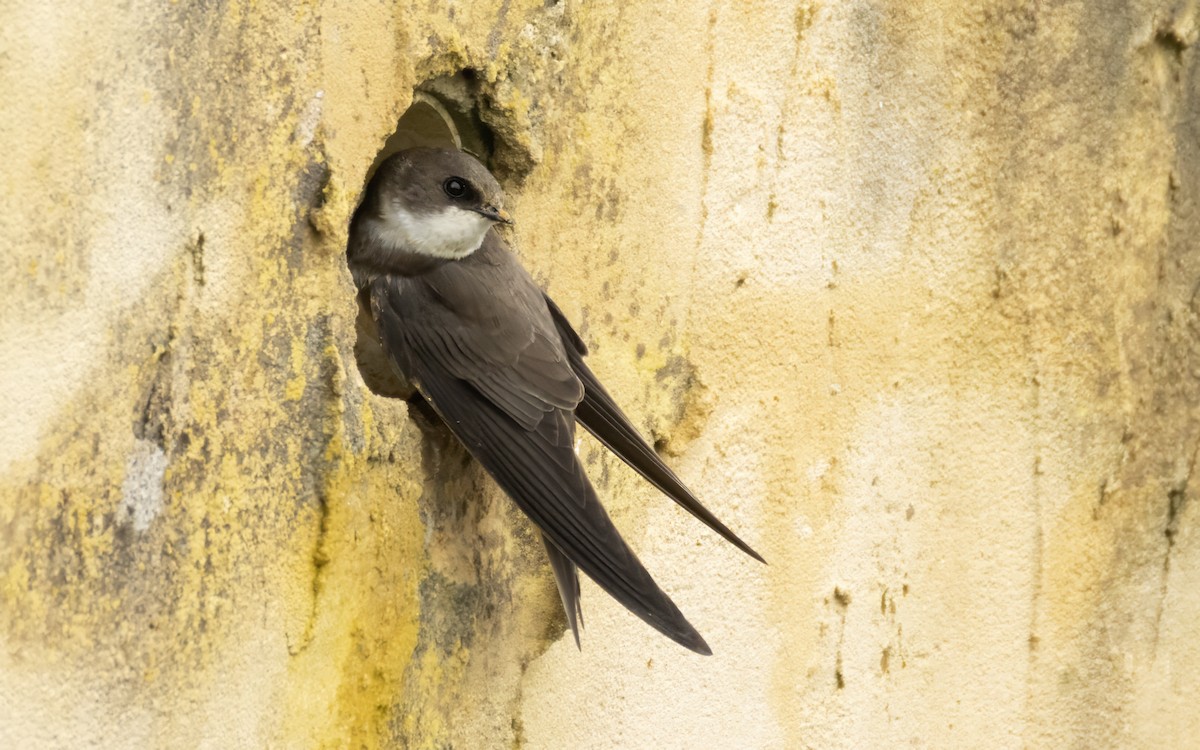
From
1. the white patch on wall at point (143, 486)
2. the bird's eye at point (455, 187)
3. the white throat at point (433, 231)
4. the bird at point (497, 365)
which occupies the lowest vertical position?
the white patch on wall at point (143, 486)

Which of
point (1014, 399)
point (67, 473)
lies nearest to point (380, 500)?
point (67, 473)

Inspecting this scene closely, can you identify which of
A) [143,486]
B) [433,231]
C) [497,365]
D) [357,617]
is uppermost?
[433,231]

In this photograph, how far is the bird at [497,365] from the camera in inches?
82.5

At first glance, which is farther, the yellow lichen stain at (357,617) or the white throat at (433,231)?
the white throat at (433,231)

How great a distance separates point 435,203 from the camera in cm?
238

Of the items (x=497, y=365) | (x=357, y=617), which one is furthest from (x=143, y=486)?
(x=497, y=365)

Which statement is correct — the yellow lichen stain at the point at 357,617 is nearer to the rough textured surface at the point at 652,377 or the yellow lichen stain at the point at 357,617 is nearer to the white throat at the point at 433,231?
the rough textured surface at the point at 652,377

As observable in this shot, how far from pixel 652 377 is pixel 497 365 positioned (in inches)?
13.7

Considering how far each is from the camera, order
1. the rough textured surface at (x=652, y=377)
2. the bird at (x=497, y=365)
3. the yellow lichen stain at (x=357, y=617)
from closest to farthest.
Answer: the rough textured surface at (x=652, y=377), the yellow lichen stain at (x=357, y=617), the bird at (x=497, y=365)

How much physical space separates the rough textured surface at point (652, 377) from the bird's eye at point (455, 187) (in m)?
0.07

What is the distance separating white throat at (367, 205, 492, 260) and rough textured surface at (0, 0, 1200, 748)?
86 mm

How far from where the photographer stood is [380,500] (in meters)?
2.06

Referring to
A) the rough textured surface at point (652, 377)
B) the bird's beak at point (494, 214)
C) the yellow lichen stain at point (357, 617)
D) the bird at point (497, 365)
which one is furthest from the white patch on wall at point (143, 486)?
the bird's beak at point (494, 214)

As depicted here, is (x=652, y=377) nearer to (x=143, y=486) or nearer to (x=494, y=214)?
(x=494, y=214)
